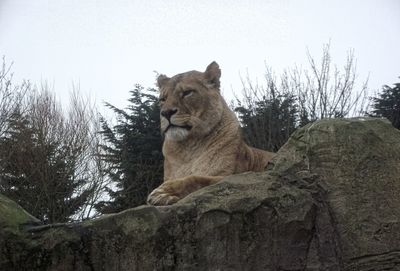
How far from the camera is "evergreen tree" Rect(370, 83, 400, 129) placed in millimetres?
19625

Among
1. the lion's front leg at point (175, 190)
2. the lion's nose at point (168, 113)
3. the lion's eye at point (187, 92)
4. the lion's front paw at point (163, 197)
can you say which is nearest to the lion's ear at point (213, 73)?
the lion's eye at point (187, 92)

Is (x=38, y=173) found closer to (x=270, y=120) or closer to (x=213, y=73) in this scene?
(x=270, y=120)

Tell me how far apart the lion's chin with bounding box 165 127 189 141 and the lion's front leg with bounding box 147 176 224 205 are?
2.51 ft

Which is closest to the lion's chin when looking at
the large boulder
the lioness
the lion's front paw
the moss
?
the lioness

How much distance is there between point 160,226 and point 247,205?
69 centimetres

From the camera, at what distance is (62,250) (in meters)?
4.11

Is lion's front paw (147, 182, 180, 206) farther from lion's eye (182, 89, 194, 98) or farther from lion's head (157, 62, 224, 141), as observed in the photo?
lion's eye (182, 89, 194, 98)

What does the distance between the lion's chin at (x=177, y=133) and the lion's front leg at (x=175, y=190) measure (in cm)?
76

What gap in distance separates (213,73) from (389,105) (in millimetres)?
15163

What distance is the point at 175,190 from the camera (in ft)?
17.0

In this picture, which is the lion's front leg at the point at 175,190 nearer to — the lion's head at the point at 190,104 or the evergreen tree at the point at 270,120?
the lion's head at the point at 190,104

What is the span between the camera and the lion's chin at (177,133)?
5.99 metres

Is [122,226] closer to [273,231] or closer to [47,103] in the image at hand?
[273,231]

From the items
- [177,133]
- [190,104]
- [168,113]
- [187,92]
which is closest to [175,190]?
[177,133]
